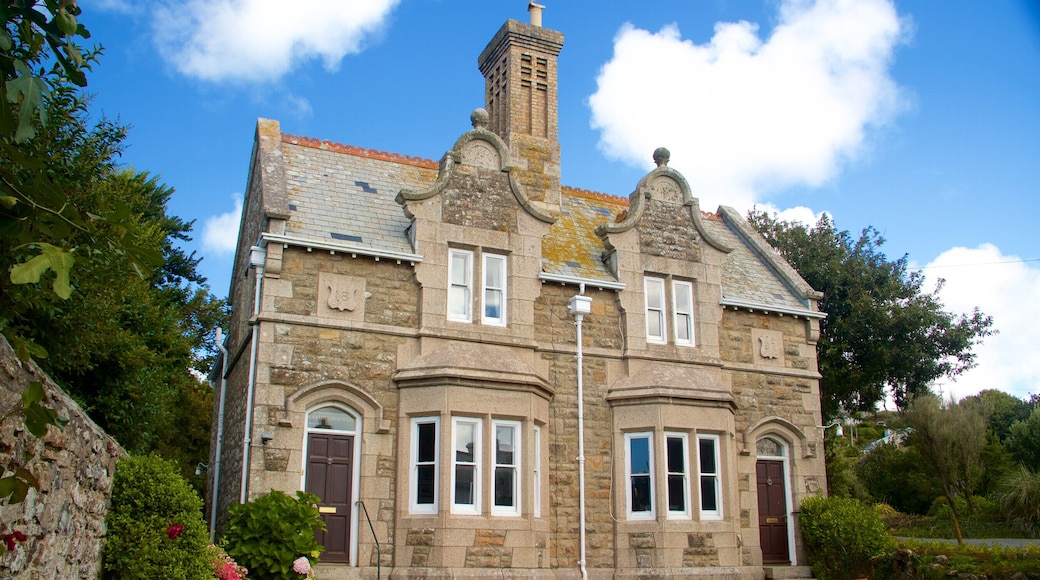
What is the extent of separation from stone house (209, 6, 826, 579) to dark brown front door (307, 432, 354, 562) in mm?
37

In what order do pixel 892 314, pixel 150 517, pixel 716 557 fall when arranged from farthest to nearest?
pixel 892 314 → pixel 716 557 → pixel 150 517

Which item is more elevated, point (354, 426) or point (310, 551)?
point (354, 426)

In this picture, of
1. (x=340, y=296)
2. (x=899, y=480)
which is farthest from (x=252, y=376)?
(x=899, y=480)

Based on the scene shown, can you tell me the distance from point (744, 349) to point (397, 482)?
8.60 metres

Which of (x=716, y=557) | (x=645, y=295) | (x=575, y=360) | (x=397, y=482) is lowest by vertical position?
(x=716, y=557)

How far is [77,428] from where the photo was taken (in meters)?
8.98

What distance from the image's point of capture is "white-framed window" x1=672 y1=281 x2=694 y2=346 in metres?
19.6

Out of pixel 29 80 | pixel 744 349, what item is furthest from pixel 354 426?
pixel 29 80

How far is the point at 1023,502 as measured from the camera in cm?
2173

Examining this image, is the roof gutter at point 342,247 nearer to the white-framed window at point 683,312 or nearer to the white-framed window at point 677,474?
the white-framed window at point 683,312

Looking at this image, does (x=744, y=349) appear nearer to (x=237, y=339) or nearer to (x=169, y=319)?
(x=237, y=339)

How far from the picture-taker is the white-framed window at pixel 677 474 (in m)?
18.0

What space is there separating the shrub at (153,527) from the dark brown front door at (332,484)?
3.51 meters

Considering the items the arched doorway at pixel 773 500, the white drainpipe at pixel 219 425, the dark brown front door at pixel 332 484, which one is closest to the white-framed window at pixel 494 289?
the dark brown front door at pixel 332 484
